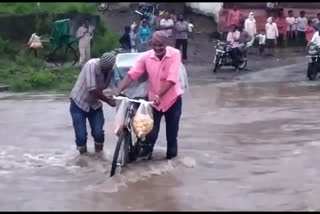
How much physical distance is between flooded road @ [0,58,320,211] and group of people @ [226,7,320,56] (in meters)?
13.2

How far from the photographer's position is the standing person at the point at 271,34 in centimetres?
3050

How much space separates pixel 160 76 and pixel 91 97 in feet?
3.03

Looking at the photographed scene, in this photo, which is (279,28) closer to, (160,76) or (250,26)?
(250,26)

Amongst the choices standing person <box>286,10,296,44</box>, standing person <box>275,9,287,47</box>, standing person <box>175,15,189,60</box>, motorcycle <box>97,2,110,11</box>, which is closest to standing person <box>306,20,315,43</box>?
standing person <box>286,10,296,44</box>

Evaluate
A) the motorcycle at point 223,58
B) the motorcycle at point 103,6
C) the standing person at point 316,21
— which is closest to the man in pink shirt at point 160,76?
the motorcycle at point 223,58

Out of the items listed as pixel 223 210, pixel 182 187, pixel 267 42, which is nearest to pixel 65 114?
pixel 182 187

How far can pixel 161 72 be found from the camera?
10.4 m

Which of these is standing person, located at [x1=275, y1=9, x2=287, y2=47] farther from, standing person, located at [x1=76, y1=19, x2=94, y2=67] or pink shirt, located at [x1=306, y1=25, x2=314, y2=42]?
standing person, located at [x1=76, y1=19, x2=94, y2=67]

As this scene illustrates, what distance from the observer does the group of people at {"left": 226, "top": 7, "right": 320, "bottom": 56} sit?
1201 inches

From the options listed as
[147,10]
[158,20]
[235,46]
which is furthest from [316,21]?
[147,10]

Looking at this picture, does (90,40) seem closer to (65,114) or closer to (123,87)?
(65,114)

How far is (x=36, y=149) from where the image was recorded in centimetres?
1234

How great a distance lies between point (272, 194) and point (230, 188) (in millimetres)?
529

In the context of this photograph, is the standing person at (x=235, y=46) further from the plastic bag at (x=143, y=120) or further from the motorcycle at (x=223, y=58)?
the plastic bag at (x=143, y=120)
